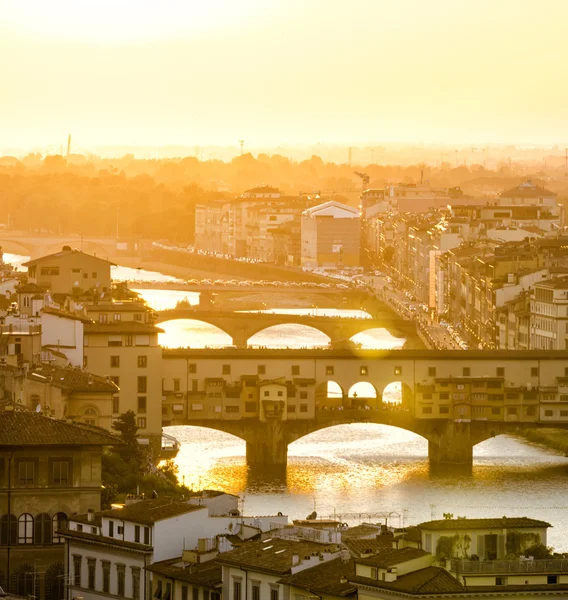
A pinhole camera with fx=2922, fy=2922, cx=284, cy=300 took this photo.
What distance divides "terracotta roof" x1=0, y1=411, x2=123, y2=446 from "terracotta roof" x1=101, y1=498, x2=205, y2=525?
164cm

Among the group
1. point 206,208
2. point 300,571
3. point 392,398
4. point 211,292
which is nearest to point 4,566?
point 300,571

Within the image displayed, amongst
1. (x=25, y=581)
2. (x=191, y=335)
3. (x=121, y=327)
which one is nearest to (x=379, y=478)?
(x=121, y=327)

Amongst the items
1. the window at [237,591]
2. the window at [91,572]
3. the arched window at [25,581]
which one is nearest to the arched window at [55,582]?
the arched window at [25,581]

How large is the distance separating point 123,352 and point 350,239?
57342 millimetres

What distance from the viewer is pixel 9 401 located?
29.7m

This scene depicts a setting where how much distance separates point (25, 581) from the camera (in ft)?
78.3

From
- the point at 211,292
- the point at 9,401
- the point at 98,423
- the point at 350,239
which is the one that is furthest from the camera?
the point at 350,239

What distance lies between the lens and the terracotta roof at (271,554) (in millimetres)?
20750

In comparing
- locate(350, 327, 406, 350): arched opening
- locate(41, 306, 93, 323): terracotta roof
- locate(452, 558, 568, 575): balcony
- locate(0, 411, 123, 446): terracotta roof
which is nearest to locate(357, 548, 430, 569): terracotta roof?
locate(452, 558, 568, 575): balcony

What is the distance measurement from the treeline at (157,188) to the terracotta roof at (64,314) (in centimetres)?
7806

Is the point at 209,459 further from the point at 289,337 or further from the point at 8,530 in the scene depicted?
the point at 289,337

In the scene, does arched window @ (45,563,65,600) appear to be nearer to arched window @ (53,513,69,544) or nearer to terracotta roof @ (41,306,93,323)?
arched window @ (53,513,69,544)

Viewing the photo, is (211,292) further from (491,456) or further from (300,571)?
(300,571)

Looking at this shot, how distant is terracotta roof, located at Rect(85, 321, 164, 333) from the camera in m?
41.3
